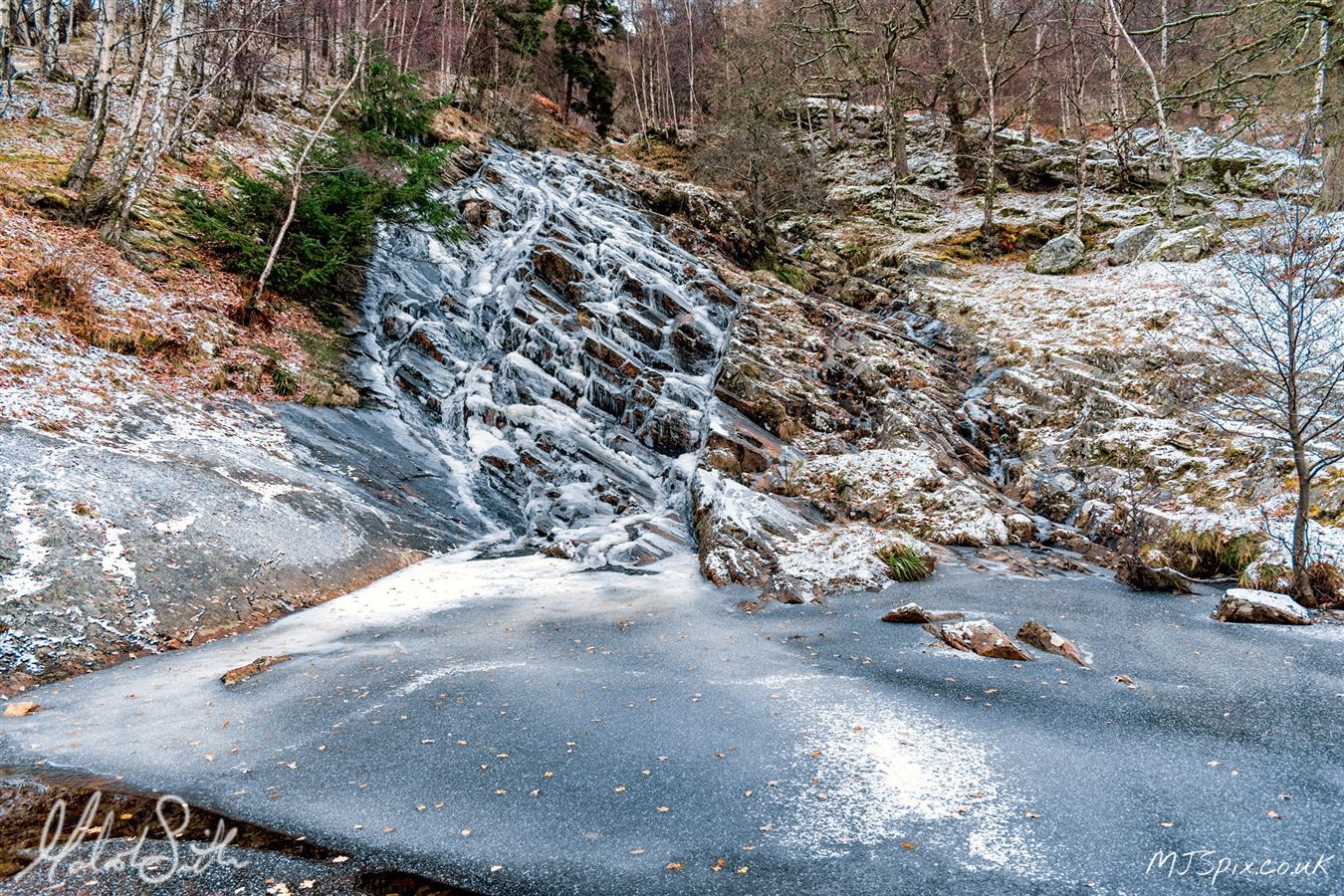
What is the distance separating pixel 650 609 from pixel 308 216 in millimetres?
13002

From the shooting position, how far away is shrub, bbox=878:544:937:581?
397 inches

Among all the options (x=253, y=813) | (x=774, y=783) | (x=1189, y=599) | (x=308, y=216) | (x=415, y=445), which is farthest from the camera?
(x=308, y=216)

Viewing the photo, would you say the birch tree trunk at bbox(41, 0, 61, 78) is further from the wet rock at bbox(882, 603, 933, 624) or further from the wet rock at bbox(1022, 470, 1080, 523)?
the wet rock at bbox(1022, 470, 1080, 523)

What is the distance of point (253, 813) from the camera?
4.09 m

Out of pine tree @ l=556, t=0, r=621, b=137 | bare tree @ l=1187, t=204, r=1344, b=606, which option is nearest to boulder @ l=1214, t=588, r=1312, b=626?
bare tree @ l=1187, t=204, r=1344, b=606

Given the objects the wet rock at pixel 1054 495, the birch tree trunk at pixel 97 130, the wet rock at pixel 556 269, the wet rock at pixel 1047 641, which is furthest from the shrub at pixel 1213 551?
the birch tree trunk at pixel 97 130

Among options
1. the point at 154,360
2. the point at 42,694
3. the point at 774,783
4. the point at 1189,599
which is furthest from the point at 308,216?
the point at 1189,599

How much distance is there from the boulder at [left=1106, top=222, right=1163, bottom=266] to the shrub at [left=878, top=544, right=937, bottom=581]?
661 inches

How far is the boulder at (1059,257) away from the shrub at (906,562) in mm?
16825

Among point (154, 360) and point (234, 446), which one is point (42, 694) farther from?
point (154, 360)

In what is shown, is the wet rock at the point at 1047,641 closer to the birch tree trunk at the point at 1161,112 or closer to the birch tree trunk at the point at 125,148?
the birch tree trunk at the point at 1161,112

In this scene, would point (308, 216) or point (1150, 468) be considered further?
point (308, 216)

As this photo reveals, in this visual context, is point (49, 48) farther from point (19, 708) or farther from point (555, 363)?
point (19, 708)
